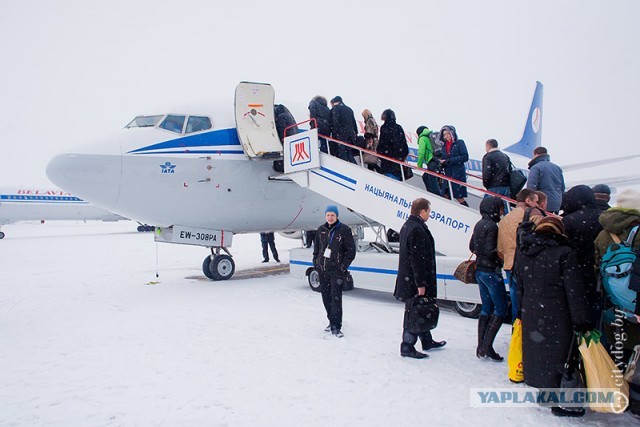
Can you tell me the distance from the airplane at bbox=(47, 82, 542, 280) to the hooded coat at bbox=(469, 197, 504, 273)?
3.79 metres

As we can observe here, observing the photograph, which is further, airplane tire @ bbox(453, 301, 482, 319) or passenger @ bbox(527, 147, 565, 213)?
airplane tire @ bbox(453, 301, 482, 319)

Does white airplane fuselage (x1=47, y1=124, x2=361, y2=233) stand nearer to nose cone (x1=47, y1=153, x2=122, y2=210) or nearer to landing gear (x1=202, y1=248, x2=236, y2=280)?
nose cone (x1=47, y1=153, x2=122, y2=210)

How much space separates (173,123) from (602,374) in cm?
913

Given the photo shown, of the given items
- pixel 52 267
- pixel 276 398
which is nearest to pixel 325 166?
pixel 276 398

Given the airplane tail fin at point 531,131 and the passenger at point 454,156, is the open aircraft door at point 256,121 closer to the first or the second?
the passenger at point 454,156

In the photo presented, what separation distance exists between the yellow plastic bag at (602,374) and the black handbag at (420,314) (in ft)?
5.76

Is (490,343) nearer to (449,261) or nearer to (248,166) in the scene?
(449,261)

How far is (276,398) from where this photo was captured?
13.3 feet

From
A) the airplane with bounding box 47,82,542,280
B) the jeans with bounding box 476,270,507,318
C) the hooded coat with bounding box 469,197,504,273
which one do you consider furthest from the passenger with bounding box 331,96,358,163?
the jeans with bounding box 476,270,507,318

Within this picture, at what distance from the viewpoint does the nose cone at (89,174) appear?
8.53m

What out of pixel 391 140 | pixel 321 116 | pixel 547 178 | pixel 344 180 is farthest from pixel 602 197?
pixel 321 116

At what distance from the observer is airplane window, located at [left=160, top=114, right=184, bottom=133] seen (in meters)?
9.63

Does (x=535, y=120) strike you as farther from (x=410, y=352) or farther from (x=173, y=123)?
(x=410, y=352)

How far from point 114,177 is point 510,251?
772cm
